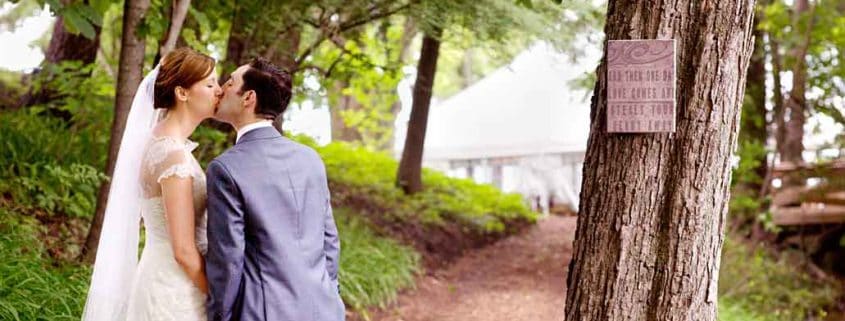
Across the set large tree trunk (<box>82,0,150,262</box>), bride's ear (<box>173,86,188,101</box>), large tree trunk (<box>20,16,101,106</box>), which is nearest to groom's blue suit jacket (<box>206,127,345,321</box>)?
bride's ear (<box>173,86,188,101</box>)

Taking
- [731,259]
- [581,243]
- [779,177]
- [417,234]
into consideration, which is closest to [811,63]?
[779,177]

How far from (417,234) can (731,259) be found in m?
3.61

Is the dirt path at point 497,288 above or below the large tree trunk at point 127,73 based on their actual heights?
below

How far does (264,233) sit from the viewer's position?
3.12 meters

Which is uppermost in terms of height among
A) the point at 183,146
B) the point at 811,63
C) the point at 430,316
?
the point at 811,63

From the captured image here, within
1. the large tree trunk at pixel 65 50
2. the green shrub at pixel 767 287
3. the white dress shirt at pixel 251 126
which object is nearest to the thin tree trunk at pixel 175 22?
the white dress shirt at pixel 251 126

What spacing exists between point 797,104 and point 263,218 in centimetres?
1005

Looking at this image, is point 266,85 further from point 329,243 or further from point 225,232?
point 329,243

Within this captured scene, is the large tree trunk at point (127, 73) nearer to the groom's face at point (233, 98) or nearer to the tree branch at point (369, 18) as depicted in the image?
the groom's face at point (233, 98)

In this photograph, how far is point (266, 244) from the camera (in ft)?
10.3

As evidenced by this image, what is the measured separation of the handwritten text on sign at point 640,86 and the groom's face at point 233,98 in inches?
58.2

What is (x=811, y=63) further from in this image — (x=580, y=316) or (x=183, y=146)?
(x=183, y=146)

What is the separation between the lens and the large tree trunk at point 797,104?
10.9 m

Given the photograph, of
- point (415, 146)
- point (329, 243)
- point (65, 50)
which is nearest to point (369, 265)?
point (65, 50)
